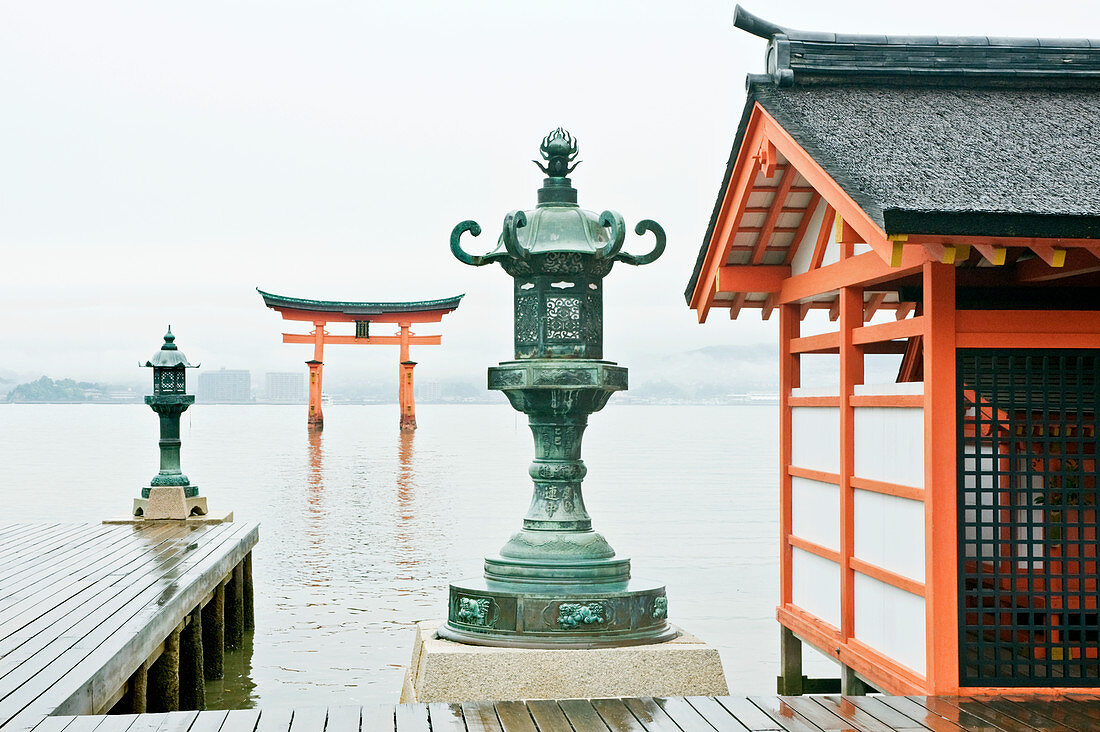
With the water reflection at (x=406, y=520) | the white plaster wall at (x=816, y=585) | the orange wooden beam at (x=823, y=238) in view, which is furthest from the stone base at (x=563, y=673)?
the water reflection at (x=406, y=520)

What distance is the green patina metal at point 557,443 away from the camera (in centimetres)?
630

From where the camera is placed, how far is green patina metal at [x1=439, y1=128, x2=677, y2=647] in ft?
20.7

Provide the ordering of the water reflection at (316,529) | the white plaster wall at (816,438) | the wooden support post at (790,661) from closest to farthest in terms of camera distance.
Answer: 1. the white plaster wall at (816,438)
2. the wooden support post at (790,661)
3. the water reflection at (316,529)

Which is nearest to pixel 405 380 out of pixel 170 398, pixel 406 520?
pixel 406 520

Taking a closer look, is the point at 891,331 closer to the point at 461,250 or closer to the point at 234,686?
the point at 461,250

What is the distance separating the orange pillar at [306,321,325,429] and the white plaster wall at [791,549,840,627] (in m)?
45.1

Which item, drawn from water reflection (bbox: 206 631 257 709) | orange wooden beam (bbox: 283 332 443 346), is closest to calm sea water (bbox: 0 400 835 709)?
water reflection (bbox: 206 631 257 709)

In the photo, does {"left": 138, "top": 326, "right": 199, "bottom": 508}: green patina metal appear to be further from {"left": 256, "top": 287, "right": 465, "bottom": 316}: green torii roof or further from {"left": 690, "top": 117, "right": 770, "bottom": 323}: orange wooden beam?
{"left": 256, "top": 287, "right": 465, "bottom": 316}: green torii roof

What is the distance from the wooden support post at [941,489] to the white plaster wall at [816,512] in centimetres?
141

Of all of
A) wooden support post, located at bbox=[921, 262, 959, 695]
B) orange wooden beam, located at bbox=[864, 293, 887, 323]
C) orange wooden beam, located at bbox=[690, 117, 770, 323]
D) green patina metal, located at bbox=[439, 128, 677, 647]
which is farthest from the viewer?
orange wooden beam, located at bbox=[864, 293, 887, 323]

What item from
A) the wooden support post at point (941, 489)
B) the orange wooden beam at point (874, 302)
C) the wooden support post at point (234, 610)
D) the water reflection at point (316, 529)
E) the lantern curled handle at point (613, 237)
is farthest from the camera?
the water reflection at point (316, 529)

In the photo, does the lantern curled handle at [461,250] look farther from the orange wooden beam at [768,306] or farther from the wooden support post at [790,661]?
the wooden support post at [790,661]

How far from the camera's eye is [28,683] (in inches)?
212

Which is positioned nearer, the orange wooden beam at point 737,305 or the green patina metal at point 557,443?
the green patina metal at point 557,443
